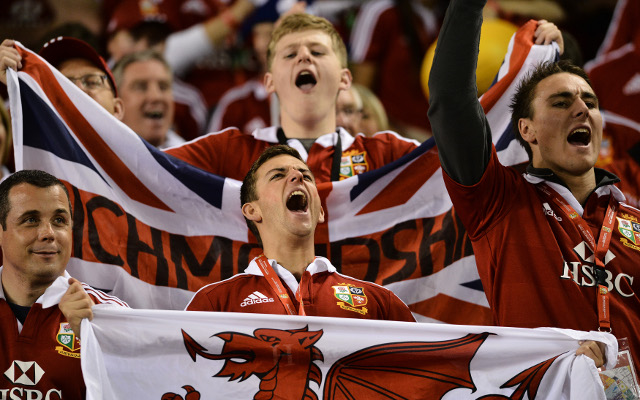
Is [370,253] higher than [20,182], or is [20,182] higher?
[20,182]

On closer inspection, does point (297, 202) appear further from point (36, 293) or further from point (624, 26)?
point (624, 26)

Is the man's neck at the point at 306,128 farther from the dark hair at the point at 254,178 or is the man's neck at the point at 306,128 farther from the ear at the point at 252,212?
the ear at the point at 252,212

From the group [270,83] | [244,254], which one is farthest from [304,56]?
[244,254]

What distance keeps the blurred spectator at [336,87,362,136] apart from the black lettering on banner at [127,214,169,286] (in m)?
1.81

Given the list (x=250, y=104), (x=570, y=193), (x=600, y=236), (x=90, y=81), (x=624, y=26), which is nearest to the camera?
(x=600, y=236)

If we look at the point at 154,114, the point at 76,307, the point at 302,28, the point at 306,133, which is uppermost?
the point at 154,114

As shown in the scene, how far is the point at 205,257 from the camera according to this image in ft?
15.6

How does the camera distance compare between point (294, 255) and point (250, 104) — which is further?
point (250, 104)

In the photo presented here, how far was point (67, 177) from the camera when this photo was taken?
4.64m

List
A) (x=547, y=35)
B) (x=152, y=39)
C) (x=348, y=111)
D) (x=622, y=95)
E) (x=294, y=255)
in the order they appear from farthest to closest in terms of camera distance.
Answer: (x=152, y=39), (x=622, y=95), (x=348, y=111), (x=547, y=35), (x=294, y=255)

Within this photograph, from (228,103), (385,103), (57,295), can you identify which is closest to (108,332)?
(57,295)

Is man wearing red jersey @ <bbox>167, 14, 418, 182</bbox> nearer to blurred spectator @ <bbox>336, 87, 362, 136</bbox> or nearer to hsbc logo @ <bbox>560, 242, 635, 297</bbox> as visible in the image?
blurred spectator @ <bbox>336, 87, 362, 136</bbox>

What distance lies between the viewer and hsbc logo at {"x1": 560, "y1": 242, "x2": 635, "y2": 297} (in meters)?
3.70

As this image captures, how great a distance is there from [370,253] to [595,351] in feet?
5.30
